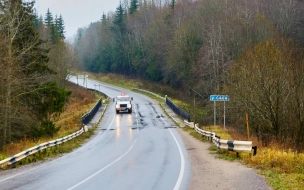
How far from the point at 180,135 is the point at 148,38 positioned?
2476 inches

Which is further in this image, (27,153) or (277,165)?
(27,153)

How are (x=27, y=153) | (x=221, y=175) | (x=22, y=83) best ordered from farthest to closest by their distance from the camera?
(x=22, y=83) → (x=27, y=153) → (x=221, y=175)

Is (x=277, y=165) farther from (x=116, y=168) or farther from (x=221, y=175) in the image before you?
(x=116, y=168)

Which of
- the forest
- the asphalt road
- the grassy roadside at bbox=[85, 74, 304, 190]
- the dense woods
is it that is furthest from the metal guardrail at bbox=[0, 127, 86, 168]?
the forest

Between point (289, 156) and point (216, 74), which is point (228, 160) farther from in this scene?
point (216, 74)

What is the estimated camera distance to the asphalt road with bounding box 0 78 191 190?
12773 mm

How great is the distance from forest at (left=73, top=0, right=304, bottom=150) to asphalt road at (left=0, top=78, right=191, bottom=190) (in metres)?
5.93

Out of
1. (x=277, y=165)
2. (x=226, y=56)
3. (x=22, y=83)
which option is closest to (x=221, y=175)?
(x=277, y=165)

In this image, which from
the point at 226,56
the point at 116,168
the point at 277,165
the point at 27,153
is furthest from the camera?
the point at 226,56

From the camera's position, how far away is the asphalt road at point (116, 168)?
1277 centimetres

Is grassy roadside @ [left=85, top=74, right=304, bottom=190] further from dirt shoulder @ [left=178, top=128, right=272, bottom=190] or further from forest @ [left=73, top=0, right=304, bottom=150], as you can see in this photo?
forest @ [left=73, top=0, right=304, bottom=150]

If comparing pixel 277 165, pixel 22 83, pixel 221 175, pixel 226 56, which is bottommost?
pixel 221 175

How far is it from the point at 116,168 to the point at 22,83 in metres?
15.2

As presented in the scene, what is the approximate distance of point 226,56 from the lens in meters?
54.7
